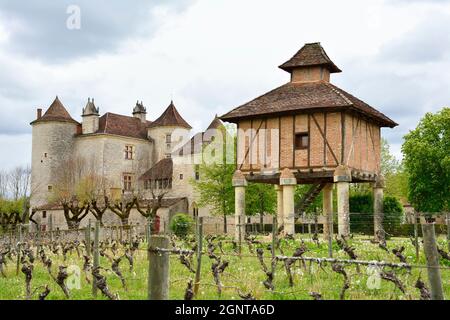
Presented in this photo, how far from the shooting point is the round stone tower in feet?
194

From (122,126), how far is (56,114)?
6.54 m

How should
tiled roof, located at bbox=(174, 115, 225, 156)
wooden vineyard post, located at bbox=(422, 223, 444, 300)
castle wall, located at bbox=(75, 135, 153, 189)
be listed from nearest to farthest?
wooden vineyard post, located at bbox=(422, 223, 444, 300), tiled roof, located at bbox=(174, 115, 225, 156), castle wall, located at bbox=(75, 135, 153, 189)

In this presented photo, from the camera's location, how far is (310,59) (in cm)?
2770

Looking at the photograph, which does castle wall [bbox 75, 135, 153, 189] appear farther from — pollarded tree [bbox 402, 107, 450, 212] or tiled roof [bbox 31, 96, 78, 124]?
pollarded tree [bbox 402, 107, 450, 212]

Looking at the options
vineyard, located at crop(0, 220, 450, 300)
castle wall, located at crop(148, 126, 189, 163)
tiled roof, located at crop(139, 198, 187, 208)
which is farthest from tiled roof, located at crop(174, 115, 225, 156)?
vineyard, located at crop(0, 220, 450, 300)

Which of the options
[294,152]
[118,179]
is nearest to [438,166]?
[294,152]

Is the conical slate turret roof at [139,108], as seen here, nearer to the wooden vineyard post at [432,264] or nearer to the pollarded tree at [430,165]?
the pollarded tree at [430,165]

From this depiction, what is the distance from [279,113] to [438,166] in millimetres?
18637

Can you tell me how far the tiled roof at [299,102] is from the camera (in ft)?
81.4

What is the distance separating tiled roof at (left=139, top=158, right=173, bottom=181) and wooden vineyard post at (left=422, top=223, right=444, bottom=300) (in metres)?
48.9

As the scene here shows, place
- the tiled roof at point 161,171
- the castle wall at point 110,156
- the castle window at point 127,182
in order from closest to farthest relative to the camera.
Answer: the tiled roof at point 161,171, the castle wall at point 110,156, the castle window at point 127,182

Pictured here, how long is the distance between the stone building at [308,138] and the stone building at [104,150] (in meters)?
28.4

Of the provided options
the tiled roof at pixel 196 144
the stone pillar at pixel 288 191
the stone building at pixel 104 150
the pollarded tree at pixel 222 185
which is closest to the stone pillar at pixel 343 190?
the stone pillar at pixel 288 191

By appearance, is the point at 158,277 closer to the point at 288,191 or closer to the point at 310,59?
the point at 288,191
